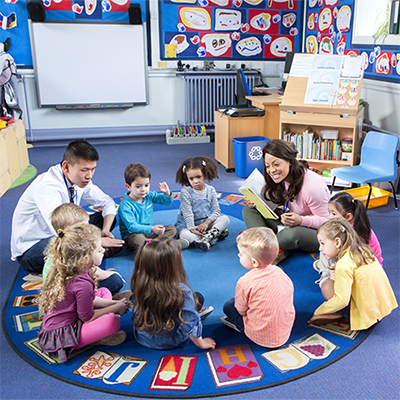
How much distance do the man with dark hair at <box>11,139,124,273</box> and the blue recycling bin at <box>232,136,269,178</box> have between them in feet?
7.37

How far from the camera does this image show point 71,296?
1.80 meters

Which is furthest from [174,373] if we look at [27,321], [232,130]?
[232,130]

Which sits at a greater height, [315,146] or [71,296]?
[315,146]

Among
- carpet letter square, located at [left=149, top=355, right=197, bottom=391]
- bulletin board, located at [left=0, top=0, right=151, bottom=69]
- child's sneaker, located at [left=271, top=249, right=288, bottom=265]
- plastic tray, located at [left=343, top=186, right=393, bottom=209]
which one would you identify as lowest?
carpet letter square, located at [left=149, top=355, right=197, bottom=391]

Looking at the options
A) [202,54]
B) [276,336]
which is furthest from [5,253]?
[202,54]

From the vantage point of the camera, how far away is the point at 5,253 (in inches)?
115

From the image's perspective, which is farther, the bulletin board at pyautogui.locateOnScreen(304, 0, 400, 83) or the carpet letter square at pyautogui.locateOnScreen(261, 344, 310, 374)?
the bulletin board at pyautogui.locateOnScreen(304, 0, 400, 83)

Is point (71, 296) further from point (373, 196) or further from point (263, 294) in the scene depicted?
point (373, 196)

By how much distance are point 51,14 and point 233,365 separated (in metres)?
5.66

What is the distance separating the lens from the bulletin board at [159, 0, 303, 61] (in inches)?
244

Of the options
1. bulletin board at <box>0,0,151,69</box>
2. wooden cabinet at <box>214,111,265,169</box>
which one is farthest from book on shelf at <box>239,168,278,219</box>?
bulletin board at <box>0,0,151,69</box>

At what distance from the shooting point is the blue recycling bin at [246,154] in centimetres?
445

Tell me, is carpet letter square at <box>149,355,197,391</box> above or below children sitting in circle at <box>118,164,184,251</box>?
below

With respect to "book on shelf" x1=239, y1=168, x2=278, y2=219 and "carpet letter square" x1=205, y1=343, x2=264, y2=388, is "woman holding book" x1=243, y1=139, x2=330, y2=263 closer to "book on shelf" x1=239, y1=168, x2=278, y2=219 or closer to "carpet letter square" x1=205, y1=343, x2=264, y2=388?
"book on shelf" x1=239, y1=168, x2=278, y2=219
